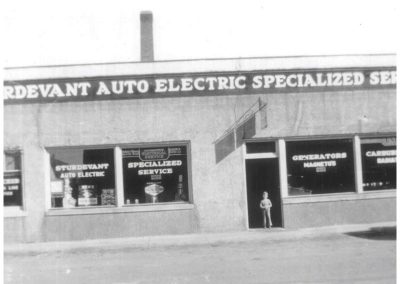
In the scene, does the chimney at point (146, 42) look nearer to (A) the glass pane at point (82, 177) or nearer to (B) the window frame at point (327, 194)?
(A) the glass pane at point (82, 177)

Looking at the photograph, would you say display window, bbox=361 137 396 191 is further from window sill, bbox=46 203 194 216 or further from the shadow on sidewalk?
window sill, bbox=46 203 194 216

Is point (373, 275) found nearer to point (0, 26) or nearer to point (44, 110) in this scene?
point (0, 26)

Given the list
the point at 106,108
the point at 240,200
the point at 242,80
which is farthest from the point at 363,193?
the point at 106,108

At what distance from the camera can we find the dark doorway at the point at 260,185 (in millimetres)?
12438

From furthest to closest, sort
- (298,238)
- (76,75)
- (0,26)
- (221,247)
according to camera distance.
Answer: (76,75)
(298,238)
(221,247)
(0,26)

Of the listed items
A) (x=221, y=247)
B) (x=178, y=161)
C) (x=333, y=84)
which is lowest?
(x=221, y=247)

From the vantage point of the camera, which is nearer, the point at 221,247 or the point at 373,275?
the point at 373,275

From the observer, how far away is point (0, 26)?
21.9 ft

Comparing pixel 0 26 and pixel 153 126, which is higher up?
pixel 0 26

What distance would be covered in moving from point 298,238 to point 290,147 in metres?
2.54

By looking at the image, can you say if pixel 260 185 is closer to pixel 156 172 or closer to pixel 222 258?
pixel 156 172

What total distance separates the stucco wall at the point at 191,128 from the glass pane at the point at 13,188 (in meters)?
0.22

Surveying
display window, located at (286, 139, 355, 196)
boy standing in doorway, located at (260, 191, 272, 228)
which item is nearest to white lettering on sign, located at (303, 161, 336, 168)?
display window, located at (286, 139, 355, 196)

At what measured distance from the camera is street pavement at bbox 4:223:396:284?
724 centimetres
